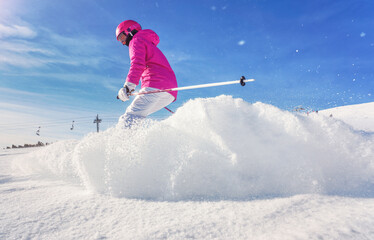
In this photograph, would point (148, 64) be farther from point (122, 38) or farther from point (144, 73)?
point (122, 38)

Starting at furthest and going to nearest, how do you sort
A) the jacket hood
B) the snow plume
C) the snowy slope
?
the snowy slope
the jacket hood
the snow plume

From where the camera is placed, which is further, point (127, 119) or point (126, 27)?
point (126, 27)

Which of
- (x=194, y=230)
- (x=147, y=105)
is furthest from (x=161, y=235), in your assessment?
(x=147, y=105)

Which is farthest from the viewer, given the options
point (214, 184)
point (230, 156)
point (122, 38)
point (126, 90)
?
point (122, 38)

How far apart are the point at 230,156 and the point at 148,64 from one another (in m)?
2.21

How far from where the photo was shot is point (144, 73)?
3639mm

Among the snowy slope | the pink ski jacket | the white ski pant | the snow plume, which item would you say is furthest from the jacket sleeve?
the snowy slope

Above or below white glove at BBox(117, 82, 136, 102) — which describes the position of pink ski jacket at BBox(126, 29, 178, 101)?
above

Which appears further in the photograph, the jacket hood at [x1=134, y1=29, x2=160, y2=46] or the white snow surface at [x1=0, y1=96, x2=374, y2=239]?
the jacket hood at [x1=134, y1=29, x2=160, y2=46]

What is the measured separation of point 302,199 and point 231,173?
22.9 inches

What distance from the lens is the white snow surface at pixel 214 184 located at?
1.33m

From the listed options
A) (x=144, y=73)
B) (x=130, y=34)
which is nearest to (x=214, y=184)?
(x=144, y=73)

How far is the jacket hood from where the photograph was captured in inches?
140

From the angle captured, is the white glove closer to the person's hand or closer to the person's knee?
the person's hand
